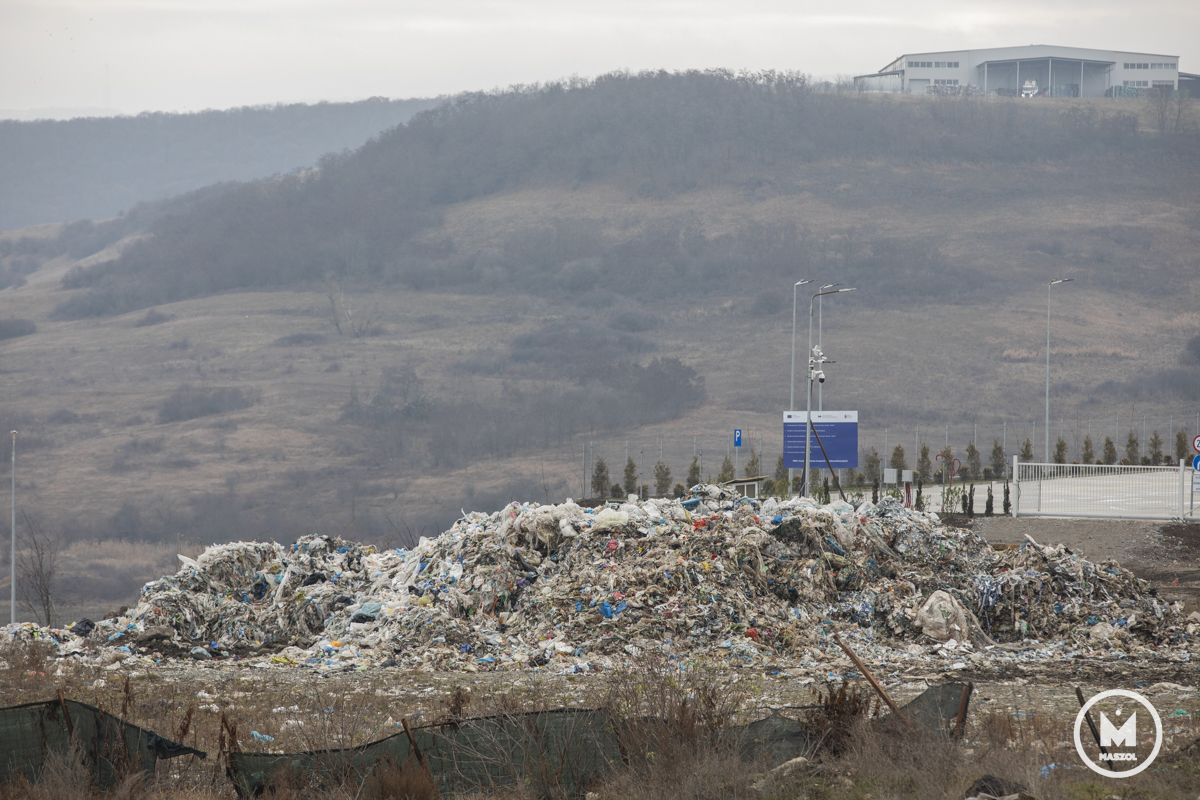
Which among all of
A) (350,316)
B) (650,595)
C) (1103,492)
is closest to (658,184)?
(350,316)

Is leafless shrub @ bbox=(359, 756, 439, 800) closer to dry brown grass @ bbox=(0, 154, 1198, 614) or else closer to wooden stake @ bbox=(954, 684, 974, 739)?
wooden stake @ bbox=(954, 684, 974, 739)

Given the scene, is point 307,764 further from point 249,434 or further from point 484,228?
point 484,228

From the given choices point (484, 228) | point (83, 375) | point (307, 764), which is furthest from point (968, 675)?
point (484, 228)

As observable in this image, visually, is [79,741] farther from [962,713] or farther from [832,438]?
[832,438]

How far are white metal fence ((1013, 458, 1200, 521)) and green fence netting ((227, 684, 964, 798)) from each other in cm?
2251

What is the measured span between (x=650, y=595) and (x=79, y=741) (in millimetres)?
9703

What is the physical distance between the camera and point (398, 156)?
166125mm

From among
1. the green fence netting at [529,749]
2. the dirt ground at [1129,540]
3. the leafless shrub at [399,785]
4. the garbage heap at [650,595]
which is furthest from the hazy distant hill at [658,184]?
the leafless shrub at [399,785]

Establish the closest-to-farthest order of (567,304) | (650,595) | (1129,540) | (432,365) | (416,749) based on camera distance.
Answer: (416,749), (650,595), (1129,540), (432,365), (567,304)

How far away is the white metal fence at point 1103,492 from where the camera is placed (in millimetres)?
28922

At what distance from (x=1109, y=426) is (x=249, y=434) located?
66491 mm

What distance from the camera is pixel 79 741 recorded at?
8734 millimetres

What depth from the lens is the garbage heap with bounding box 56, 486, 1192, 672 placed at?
16578 millimetres
